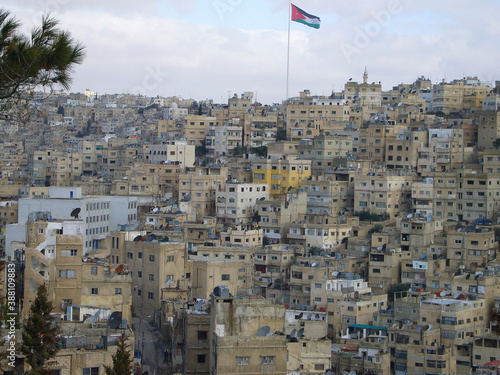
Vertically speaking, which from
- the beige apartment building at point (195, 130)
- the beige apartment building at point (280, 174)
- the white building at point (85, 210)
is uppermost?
the beige apartment building at point (195, 130)

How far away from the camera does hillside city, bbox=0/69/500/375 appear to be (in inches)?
959

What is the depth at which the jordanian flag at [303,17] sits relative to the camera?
4941 centimetres

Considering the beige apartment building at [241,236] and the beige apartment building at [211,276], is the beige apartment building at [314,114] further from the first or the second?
the beige apartment building at [211,276]

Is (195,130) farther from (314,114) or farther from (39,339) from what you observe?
(39,339)

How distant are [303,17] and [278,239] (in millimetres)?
11724

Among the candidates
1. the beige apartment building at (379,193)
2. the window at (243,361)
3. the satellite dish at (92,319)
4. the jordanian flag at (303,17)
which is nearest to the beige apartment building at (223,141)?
the jordanian flag at (303,17)

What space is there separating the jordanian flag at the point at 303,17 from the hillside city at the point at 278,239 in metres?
5.80

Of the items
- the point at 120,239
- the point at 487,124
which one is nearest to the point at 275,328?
the point at 120,239

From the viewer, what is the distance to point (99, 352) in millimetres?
20016

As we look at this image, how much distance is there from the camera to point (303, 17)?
162ft

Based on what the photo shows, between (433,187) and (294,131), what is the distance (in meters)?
13.6

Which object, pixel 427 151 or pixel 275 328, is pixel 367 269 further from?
pixel 275 328

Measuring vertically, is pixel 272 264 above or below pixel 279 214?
below

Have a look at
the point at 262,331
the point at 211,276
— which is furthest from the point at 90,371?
the point at 211,276
